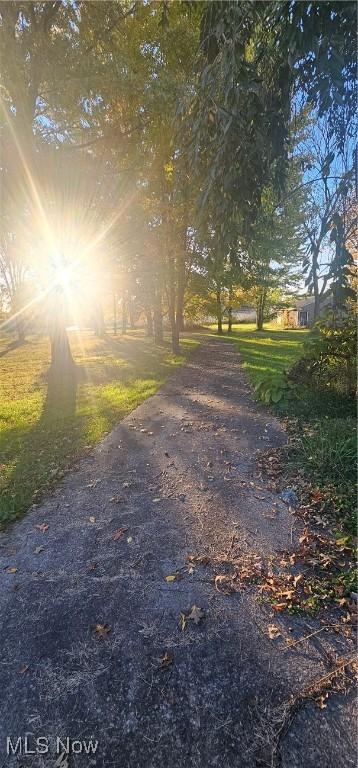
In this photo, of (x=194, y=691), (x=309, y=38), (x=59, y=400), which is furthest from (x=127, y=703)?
(x=59, y=400)

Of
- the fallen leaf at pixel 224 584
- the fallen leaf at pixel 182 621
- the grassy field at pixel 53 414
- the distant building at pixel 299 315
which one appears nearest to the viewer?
the fallen leaf at pixel 182 621

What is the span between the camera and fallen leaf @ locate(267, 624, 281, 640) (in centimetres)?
239

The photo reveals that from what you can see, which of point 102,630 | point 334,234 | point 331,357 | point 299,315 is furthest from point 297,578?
point 299,315

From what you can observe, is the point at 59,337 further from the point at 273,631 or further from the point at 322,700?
the point at 322,700

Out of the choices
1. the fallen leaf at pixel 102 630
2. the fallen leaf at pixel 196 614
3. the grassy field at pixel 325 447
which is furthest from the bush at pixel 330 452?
the fallen leaf at pixel 102 630

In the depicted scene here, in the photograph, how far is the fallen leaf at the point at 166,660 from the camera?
7.30 ft

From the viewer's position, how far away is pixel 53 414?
7949 millimetres

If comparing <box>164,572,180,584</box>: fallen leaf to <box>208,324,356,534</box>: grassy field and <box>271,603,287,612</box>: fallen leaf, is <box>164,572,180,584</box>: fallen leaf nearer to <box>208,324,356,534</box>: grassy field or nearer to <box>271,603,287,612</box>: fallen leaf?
<box>271,603,287,612</box>: fallen leaf

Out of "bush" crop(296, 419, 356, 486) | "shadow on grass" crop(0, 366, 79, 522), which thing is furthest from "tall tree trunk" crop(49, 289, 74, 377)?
"bush" crop(296, 419, 356, 486)

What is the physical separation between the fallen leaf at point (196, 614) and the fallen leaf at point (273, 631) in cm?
50

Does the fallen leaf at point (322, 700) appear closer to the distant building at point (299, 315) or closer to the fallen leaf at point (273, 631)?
the fallen leaf at point (273, 631)

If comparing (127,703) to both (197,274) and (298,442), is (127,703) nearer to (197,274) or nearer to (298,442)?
(298,442)

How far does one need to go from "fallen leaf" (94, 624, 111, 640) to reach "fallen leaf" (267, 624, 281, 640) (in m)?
1.19

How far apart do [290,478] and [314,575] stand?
1.74 metres
